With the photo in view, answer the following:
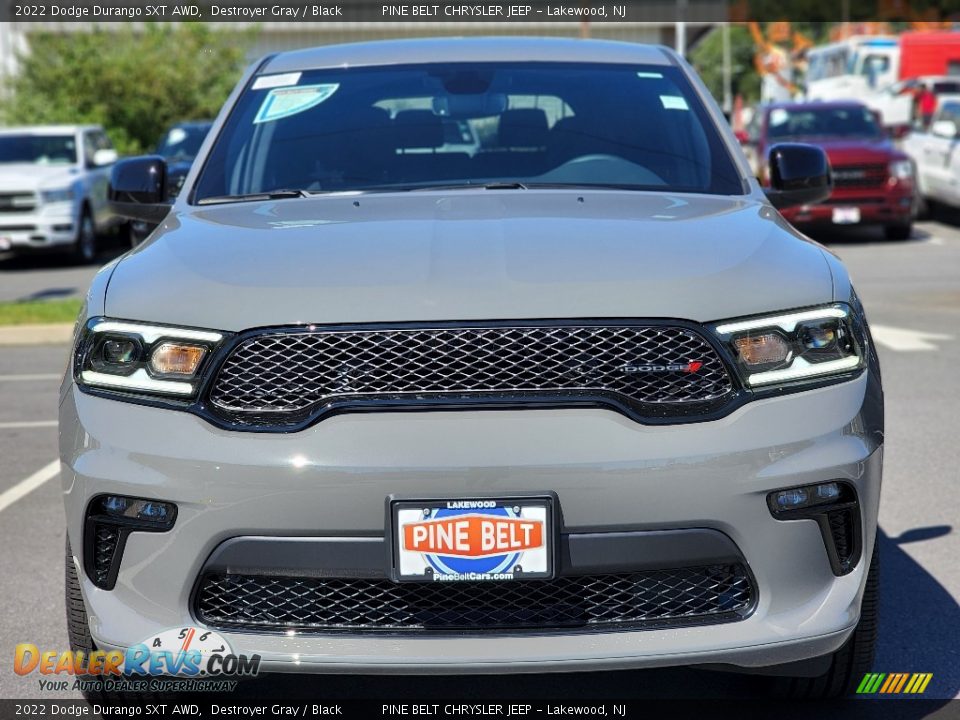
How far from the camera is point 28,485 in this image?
6.55 meters

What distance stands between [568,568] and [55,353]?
27.9ft

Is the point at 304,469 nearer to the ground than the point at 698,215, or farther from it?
nearer to the ground

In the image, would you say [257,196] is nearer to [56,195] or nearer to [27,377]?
[27,377]

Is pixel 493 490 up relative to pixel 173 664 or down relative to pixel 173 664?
up

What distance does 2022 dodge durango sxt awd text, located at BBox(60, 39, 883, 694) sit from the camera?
120 inches

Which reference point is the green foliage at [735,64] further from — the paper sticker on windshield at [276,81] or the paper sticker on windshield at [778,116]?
the paper sticker on windshield at [276,81]

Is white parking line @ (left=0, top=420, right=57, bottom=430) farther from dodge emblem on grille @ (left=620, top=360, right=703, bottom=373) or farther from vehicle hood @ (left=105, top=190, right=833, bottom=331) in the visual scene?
dodge emblem on grille @ (left=620, top=360, right=703, bottom=373)

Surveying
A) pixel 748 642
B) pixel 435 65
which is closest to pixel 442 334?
pixel 748 642

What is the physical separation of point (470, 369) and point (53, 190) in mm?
15549

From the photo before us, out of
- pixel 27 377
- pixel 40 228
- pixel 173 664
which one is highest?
pixel 173 664

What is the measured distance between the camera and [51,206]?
17.6 metres

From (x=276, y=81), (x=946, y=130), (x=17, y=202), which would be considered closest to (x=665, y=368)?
(x=276, y=81)

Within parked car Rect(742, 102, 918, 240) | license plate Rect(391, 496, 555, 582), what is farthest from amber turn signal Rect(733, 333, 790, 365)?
parked car Rect(742, 102, 918, 240)

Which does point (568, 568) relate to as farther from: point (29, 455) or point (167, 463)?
point (29, 455)
